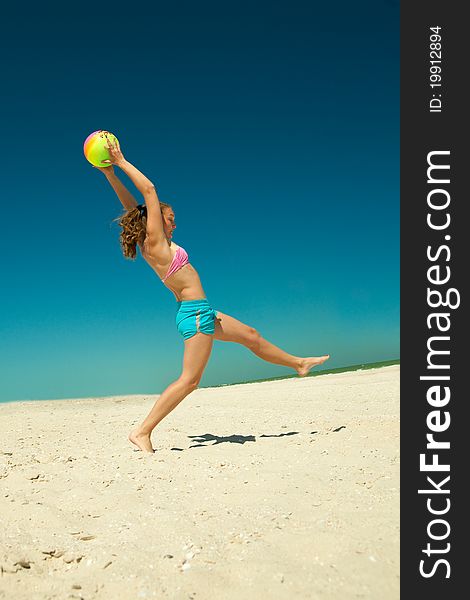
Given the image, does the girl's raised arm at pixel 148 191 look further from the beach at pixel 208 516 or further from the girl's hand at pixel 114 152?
the beach at pixel 208 516

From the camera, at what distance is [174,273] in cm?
557

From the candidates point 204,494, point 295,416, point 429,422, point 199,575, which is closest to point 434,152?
point 429,422

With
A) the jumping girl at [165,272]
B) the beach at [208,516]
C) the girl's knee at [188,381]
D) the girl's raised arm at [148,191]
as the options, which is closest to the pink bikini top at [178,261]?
the jumping girl at [165,272]

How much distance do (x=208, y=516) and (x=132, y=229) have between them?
10.0 ft

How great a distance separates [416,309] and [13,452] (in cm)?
441

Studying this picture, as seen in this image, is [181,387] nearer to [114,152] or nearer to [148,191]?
[148,191]

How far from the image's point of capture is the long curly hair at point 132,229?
552cm

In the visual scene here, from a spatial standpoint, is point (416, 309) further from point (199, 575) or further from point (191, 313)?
point (191, 313)

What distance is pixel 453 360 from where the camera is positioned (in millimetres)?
3568

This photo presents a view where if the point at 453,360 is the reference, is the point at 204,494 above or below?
below

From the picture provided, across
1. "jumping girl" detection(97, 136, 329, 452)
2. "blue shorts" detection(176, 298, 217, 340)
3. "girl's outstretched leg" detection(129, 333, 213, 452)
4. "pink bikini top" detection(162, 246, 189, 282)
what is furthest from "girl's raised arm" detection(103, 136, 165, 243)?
"girl's outstretched leg" detection(129, 333, 213, 452)

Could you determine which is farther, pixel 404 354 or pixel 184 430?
pixel 184 430

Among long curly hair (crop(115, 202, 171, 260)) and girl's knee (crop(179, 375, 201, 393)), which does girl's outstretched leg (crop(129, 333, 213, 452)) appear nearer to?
girl's knee (crop(179, 375, 201, 393))

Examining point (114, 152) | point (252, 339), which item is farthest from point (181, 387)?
point (114, 152)
